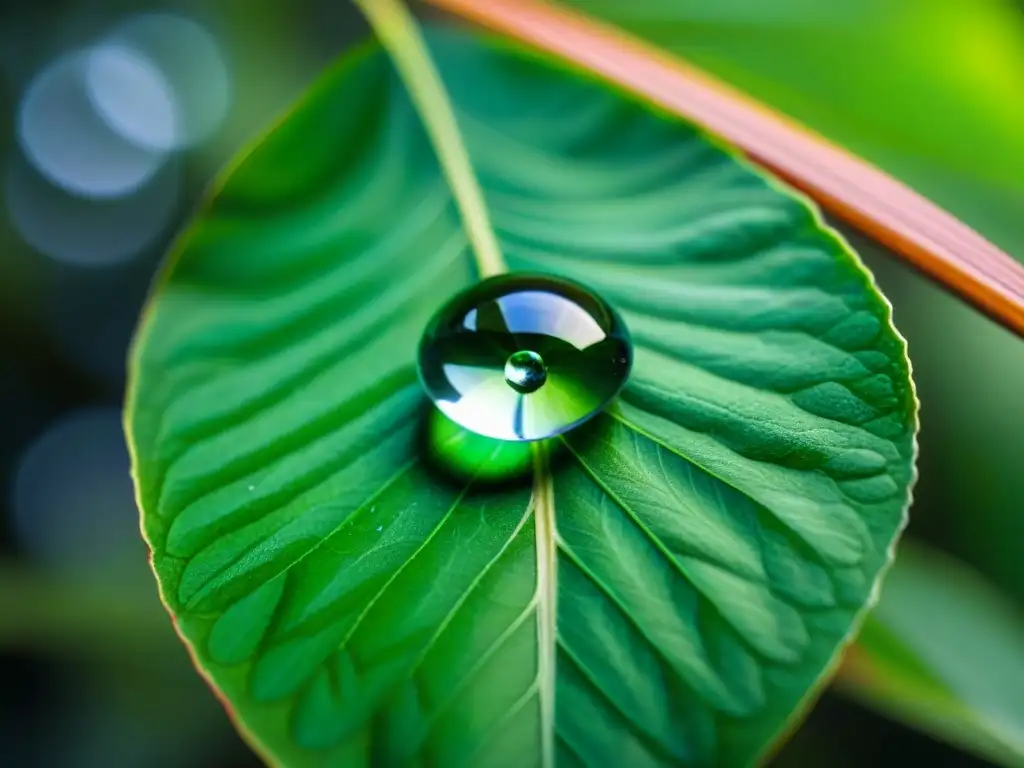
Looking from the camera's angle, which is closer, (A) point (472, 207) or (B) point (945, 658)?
(A) point (472, 207)

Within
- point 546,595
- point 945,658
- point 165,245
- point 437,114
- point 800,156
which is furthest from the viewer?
point 165,245

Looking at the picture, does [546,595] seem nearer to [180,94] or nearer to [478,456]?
[478,456]

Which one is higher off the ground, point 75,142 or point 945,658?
point 75,142

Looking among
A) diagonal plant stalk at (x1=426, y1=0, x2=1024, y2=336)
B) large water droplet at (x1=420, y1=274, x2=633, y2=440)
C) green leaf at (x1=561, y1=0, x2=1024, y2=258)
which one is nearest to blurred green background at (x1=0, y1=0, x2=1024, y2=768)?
green leaf at (x1=561, y1=0, x2=1024, y2=258)

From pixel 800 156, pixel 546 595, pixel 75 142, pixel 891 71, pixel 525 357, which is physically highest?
pixel 75 142

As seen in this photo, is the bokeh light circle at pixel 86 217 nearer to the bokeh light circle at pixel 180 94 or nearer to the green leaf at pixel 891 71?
the bokeh light circle at pixel 180 94

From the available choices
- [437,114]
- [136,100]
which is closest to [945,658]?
[437,114]

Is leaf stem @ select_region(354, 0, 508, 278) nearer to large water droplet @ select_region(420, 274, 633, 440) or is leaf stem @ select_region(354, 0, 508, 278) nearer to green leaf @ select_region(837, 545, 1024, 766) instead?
large water droplet @ select_region(420, 274, 633, 440)
